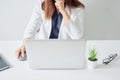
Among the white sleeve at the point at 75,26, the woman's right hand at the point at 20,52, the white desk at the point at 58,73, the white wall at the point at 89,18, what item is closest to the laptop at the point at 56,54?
the white desk at the point at 58,73

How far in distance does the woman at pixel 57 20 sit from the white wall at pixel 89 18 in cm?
24

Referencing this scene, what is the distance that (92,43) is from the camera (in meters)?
1.75

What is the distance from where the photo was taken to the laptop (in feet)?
4.26

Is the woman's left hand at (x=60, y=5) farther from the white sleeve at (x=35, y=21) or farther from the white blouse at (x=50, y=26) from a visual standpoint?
the white sleeve at (x=35, y=21)

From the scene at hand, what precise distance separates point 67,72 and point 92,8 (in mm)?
1004

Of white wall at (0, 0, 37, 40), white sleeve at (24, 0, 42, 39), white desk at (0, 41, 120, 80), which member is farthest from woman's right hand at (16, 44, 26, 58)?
white wall at (0, 0, 37, 40)

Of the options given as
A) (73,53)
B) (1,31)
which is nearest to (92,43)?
(73,53)

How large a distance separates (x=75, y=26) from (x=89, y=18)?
1.43 feet

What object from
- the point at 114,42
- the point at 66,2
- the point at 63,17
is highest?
the point at 66,2

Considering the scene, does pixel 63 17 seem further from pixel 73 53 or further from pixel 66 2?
pixel 73 53

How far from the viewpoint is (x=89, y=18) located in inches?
86.2

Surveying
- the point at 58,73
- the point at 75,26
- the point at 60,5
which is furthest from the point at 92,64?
the point at 60,5

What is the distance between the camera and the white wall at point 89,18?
2.14 m

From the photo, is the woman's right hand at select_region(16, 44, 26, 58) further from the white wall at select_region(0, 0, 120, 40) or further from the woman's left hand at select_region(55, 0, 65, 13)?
the white wall at select_region(0, 0, 120, 40)
